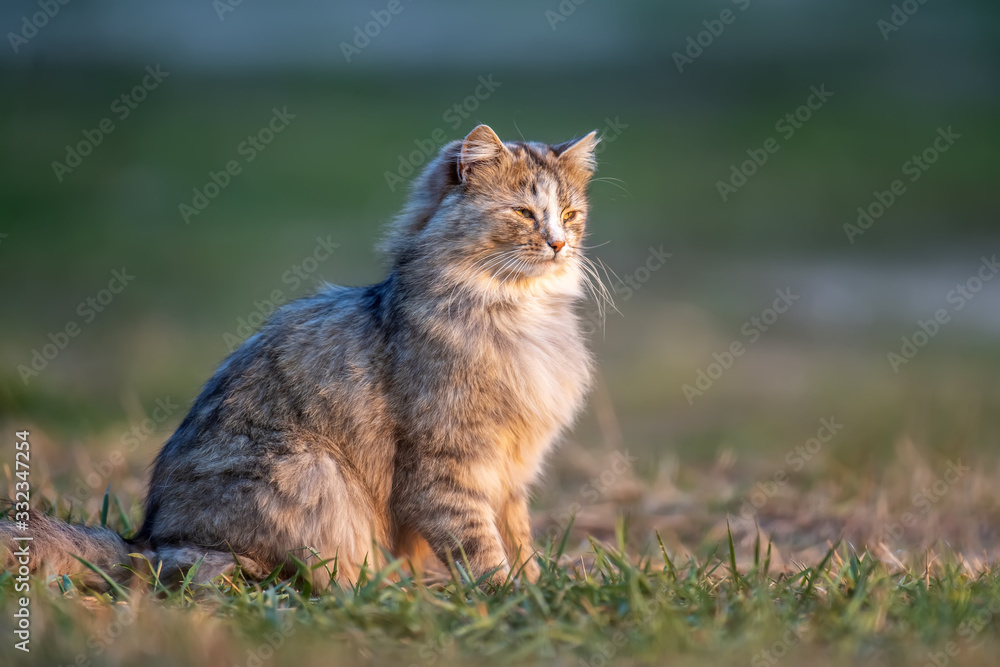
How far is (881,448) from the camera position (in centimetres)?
746

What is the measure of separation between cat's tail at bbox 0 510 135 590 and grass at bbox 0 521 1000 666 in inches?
4.7

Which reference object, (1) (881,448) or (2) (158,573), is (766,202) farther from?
(2) (158,573)

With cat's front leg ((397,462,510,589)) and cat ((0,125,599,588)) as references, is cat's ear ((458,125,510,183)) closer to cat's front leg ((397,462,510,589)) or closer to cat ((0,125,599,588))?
cat ((0,125,599,588))

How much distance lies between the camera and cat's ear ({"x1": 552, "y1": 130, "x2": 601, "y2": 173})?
15.4 ft

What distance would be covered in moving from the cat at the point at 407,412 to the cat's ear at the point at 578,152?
0.06 m

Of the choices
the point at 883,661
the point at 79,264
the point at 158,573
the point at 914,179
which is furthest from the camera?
the point at 914,179

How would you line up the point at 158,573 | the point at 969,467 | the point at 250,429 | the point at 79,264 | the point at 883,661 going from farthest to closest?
the point at 79,264, the point at 969,467, the point at 250,429, the point at 158,573, the point at 883,661

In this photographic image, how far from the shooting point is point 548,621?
3268 mm

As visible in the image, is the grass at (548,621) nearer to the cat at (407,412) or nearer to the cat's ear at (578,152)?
the cat at (407,412)

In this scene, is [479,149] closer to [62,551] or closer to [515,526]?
[515,526]

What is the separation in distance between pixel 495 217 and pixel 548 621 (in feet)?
5.92

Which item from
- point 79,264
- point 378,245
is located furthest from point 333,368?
point 79,264

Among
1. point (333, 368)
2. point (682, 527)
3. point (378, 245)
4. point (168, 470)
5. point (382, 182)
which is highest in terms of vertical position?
point (382, 182)

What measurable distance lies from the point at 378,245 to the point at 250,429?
3.74 ft
